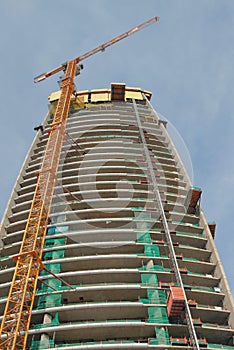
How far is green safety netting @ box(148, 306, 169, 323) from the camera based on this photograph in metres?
33.0

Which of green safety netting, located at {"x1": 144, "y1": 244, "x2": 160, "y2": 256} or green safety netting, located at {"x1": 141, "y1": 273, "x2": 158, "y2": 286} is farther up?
green safety netting, located at {"x1": 144, "y1": 244, "x2": 160, "y2": 256}

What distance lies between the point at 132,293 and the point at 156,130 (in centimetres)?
3302

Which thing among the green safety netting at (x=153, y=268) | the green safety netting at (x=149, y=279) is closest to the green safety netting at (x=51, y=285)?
the green safety netting at (x=149, y=279)

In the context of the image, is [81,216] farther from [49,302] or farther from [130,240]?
[49,302]

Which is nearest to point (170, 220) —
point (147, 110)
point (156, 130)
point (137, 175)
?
point (137, 175)

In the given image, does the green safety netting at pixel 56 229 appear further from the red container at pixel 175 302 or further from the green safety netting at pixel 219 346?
the green safety netting at pixel 219 346

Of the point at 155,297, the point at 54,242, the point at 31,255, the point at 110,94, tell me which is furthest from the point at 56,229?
the point at 110,94

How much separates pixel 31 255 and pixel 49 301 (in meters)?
4.79

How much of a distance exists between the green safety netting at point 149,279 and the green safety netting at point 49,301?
772 centimetres

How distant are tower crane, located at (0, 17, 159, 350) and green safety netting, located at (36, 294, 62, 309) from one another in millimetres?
945

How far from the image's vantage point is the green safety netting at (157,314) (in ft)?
108

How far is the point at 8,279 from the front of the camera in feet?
131

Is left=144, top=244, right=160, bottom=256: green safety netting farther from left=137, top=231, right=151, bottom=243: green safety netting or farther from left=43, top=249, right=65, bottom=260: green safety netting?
left=43, top=249, right=65, bottom=260: green safety netting

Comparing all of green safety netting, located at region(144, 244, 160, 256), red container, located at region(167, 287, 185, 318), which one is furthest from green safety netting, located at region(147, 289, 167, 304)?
green safety netting, located at region(144, 244, 160, 256)
